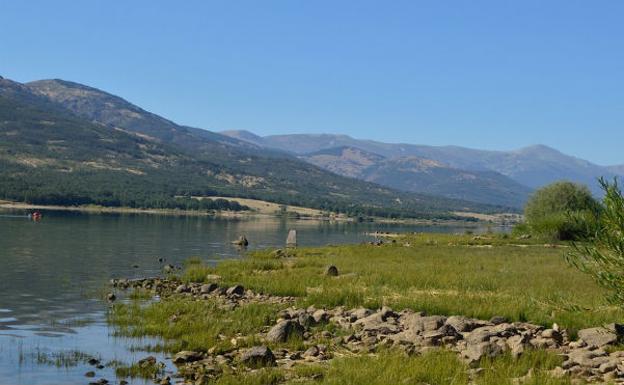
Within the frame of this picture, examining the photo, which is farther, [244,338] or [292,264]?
[292,264]

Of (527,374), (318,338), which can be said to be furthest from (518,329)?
(318,338)

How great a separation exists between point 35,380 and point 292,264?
31892 mm

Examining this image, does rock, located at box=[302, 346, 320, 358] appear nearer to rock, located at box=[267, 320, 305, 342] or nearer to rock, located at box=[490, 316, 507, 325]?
rock, located at box=[267, 320, 305, 342]

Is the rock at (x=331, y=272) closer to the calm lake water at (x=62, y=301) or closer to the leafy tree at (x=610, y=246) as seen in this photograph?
the calm lake water at (x=62, y=301)

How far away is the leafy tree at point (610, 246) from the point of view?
17062 mm

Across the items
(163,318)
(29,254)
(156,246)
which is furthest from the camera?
(156,246)

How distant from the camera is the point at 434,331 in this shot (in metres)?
22.0

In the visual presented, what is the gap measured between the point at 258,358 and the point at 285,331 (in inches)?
140

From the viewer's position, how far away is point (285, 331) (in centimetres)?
2334

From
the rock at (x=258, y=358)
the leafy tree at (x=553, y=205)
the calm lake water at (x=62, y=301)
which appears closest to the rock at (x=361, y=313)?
the rock at (x=258, y=358)

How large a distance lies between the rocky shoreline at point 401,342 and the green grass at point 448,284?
113 centimetres

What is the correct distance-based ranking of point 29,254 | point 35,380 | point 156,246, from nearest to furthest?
point 35,380 → point 29,254 → point 156,246

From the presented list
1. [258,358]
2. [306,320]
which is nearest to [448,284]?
[306,320]

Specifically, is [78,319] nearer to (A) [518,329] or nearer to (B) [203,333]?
(B) [203,333]
